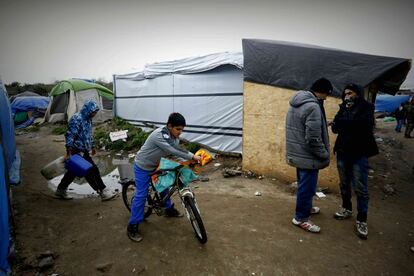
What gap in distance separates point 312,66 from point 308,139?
2620mm

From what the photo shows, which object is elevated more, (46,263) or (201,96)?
(201,96)

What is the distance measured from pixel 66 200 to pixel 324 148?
459 cm

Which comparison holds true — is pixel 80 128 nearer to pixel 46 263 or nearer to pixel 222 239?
pixel 46 263

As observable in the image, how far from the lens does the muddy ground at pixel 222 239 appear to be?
282cm

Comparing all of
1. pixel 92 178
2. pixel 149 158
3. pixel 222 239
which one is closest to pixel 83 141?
pixel 92 178

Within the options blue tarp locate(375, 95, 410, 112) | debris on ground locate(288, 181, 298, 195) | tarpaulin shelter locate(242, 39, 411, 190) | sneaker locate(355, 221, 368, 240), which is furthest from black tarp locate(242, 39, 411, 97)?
blue tarp locate(375, 95, 410, 112)

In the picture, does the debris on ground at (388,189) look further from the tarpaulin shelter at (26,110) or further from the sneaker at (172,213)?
the tarpaulin shelter at (26,110)

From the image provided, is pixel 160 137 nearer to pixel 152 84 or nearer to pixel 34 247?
pixel 34 247

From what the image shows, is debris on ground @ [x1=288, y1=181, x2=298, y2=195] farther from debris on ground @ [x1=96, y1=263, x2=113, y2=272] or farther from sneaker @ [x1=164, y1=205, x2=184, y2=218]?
debris on ground @ [x1=96, y1=263, x2=113, y2=272]

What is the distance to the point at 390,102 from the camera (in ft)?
66.5

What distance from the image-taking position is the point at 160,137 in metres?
3.08

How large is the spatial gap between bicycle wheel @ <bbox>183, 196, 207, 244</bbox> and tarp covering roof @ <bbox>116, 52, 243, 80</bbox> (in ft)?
16.7

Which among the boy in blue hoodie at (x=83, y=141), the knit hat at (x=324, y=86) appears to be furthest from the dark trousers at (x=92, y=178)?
the knit hat at (x=324, y=86)

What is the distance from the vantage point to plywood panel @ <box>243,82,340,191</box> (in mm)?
5543
